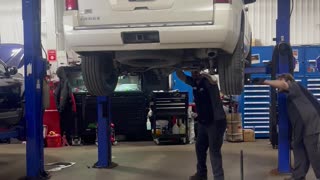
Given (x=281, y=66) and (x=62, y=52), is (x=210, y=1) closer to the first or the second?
(x=281, y=66)

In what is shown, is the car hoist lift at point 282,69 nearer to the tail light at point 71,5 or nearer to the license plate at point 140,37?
the license plate at point 140,37

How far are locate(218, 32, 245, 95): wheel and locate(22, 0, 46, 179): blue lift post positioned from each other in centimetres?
293

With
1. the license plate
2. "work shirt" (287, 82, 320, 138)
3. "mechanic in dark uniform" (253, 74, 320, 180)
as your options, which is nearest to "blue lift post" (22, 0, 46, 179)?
the license plate

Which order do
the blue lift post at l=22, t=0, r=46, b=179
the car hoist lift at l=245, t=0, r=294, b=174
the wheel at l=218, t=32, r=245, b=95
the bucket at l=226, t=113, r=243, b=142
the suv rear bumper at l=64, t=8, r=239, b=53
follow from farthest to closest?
the bucket at l=226, t=113, r=243, b=142 → the car hoist lift at l=245, t=0, r=294, b=174 → the blue lift post at l=22, t=0, r=46, b=179 → the wheel at l=218, t=32, r=245, b=95 → the suv rear bumper at l=64, t=8, r=239, b=53

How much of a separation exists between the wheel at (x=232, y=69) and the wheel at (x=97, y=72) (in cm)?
113

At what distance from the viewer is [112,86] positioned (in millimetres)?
4344

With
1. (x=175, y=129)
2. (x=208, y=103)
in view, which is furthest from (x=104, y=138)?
(x=175, y=129)

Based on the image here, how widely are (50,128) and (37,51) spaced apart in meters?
3.85

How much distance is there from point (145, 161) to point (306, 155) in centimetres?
286

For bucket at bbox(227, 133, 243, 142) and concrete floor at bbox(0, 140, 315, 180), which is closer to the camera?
concrete floor at bbox(0, 140, 315, 180)

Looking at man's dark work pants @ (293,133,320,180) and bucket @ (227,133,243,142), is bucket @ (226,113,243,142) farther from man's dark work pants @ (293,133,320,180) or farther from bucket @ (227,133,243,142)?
man's dark work pants @ (293,133,320,180)

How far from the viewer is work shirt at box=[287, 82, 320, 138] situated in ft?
16.3

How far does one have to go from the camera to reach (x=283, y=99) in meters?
6.00

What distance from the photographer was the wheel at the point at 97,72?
3947 millimetres
